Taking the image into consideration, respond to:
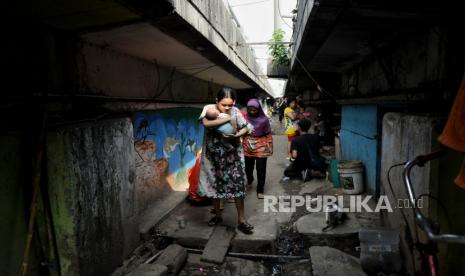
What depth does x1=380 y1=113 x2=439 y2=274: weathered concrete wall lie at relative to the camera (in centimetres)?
294

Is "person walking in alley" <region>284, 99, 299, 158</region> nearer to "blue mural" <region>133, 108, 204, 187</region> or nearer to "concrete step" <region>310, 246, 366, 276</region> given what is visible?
"blue mural" <region>133, 108, 204, 187</region>

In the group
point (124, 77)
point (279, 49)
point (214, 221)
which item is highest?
point (279, 49)

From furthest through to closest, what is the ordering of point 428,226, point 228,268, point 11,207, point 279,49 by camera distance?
point 279,49
point 228,268
point 11,207
point 428,226

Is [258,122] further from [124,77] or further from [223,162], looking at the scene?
[124,77]

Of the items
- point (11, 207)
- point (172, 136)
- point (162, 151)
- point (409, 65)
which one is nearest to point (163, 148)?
point (162, 151)

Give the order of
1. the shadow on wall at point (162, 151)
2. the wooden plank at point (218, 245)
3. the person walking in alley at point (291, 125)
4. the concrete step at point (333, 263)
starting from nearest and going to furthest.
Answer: the concrete step at point (333, 263), the wooden plank at point (218, 245), the shadow on wall at point (162, 151), the person walking in alley at point (291, 125)

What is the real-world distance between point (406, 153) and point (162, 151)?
14.5 feet

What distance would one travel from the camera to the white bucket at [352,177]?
6.13 metres

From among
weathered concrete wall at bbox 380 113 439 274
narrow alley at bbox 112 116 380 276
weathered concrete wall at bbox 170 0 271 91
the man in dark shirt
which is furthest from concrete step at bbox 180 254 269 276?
the man in dark shirt

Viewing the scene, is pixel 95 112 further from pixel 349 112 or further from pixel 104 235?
pixel 349 112

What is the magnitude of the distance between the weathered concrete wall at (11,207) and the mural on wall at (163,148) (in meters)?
2.33

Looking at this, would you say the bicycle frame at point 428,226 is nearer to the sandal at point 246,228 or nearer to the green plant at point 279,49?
the sandal at point 246,228

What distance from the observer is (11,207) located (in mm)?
2855

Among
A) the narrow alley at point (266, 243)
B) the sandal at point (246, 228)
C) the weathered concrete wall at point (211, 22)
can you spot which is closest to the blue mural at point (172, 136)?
the narrow alley at point (266, 243)
